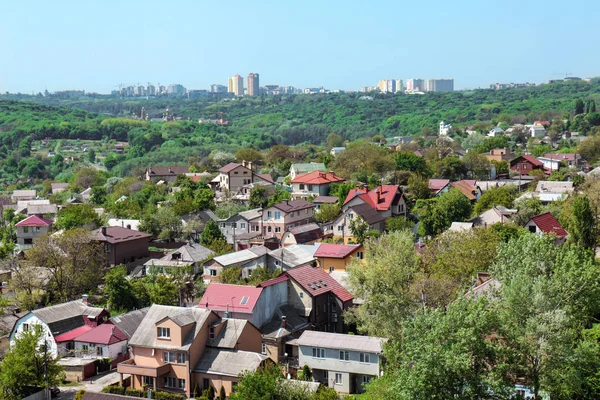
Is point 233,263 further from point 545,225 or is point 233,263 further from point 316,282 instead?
point 545,225

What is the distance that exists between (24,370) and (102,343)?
13.1 feet

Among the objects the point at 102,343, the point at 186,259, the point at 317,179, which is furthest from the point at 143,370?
the point at 317,179

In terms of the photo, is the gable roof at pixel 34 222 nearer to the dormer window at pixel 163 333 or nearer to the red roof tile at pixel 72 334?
the red roof tile at pixel 72 334

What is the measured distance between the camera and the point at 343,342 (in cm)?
2366

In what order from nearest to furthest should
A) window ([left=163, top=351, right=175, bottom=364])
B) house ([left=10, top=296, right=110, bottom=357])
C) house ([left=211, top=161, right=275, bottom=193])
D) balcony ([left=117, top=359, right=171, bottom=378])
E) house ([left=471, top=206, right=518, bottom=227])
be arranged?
balcony ([left=117, top=359, right=171, bottom=378]) < window ([left=163, top=351, right=175, bottom=364]) < house ([left=10, top=296, right=110, bottom=357]) < house ([left=471, top=206, right=518, bottom=227]) < house ([left=211, top=161, right=275, bottom=193])

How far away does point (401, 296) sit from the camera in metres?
25.0

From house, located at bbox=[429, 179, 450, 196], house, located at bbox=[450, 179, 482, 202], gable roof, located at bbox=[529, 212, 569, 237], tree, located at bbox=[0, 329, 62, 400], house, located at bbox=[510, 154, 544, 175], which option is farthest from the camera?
house, located at bbox=[510, 154, 544, 175]

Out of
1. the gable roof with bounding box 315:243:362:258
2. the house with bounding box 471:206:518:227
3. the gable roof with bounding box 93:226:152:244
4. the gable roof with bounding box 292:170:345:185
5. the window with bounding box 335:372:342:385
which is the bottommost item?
the window with bounding box 335:372:342:385

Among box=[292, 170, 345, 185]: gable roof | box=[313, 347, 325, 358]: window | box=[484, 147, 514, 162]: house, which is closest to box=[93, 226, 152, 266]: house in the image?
box=[292, 170, 345, 185]: gable roof

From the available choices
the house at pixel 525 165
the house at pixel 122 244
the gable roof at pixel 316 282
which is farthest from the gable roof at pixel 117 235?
the house at pixel 525 165

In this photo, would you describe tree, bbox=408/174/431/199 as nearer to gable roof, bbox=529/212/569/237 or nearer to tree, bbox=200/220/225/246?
gable roof, bbox=529/212/569/237

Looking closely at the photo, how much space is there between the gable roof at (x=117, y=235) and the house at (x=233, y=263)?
8.00m

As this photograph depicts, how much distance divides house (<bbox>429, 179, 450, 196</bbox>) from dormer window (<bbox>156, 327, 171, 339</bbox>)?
97.6 feet

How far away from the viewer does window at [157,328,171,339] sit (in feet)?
77.0
